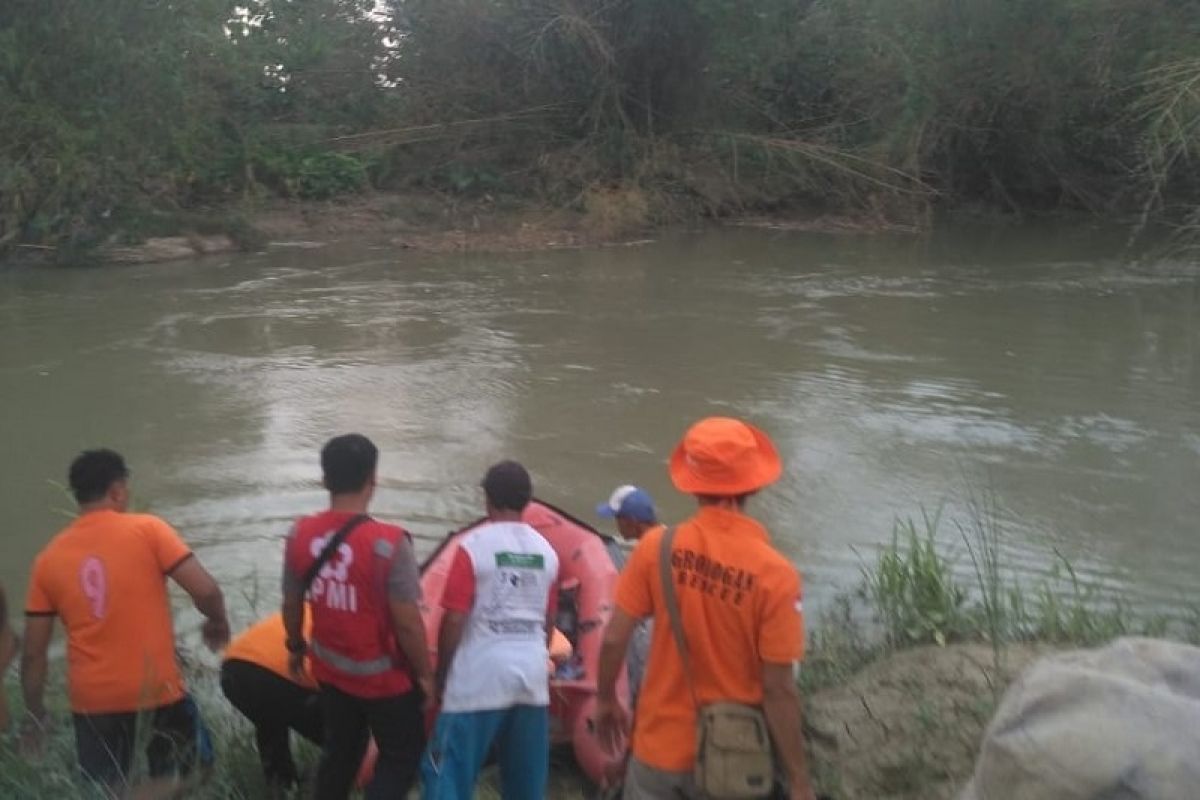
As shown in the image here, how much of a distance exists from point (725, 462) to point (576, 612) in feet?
6.74

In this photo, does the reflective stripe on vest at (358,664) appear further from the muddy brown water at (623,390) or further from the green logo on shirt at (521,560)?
the muddy brown water at (623,390)

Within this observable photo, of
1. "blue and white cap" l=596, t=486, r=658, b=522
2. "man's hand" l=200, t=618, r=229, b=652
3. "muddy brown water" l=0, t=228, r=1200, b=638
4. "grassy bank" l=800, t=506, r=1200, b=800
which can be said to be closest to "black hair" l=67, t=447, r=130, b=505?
"man's hand" l=200, t=618, r=229, b=652

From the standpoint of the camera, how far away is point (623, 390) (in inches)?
468

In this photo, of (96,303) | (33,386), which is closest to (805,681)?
(33,386)

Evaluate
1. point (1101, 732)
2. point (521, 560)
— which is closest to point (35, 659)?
point (521, 560)

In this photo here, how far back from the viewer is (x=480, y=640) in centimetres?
387

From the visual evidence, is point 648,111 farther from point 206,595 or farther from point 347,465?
point 347,465

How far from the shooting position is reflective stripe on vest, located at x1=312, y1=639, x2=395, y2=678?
3.80 metres

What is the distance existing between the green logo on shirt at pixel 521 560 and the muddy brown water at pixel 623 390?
346 cm

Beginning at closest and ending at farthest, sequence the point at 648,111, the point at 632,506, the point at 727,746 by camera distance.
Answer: the point at 727,746 < the point at 632,506 < the point at 648,111

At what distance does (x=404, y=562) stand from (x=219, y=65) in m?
20.3

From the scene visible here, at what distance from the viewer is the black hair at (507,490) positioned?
12.9 feet

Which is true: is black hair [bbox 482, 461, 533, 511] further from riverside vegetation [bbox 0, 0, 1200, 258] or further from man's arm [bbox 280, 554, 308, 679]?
riverside vegetation [bbox 0, 0, 1200, 258]

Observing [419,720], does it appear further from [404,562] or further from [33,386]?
[33,386]
